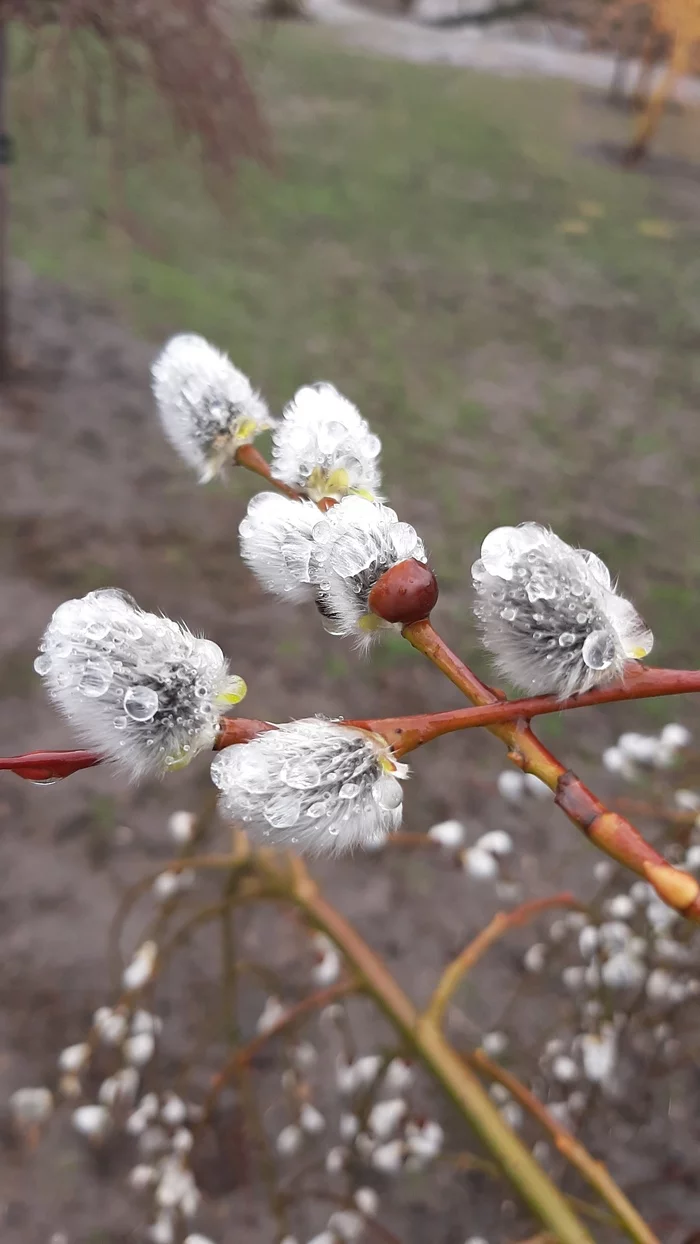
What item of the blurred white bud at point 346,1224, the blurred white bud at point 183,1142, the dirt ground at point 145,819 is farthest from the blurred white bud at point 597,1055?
the blurred white bud at point 183,1142

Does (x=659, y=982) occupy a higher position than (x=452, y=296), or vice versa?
(x=659, y=982)

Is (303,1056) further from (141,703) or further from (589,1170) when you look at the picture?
(141,703)

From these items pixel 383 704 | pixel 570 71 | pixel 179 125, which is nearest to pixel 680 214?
pixel 570 71

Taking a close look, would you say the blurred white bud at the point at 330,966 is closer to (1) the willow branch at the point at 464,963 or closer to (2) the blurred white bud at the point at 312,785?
(1) the willow branch at the point at 464,963

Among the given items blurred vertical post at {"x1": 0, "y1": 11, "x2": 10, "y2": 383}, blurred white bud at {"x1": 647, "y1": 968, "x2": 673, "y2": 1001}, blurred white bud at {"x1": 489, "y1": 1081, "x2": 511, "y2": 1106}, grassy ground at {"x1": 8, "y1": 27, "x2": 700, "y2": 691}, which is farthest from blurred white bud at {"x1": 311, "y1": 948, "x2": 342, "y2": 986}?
blurred vertical post at {"x1": 0, "y1": 11, "x2": 10, "y2": 383}

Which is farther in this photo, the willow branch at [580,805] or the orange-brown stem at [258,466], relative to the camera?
the orange-brown stem at [258,466]

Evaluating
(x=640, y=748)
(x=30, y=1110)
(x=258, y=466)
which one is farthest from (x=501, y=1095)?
(x=258, y=466)

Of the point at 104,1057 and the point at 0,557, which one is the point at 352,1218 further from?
the point at 0,557
